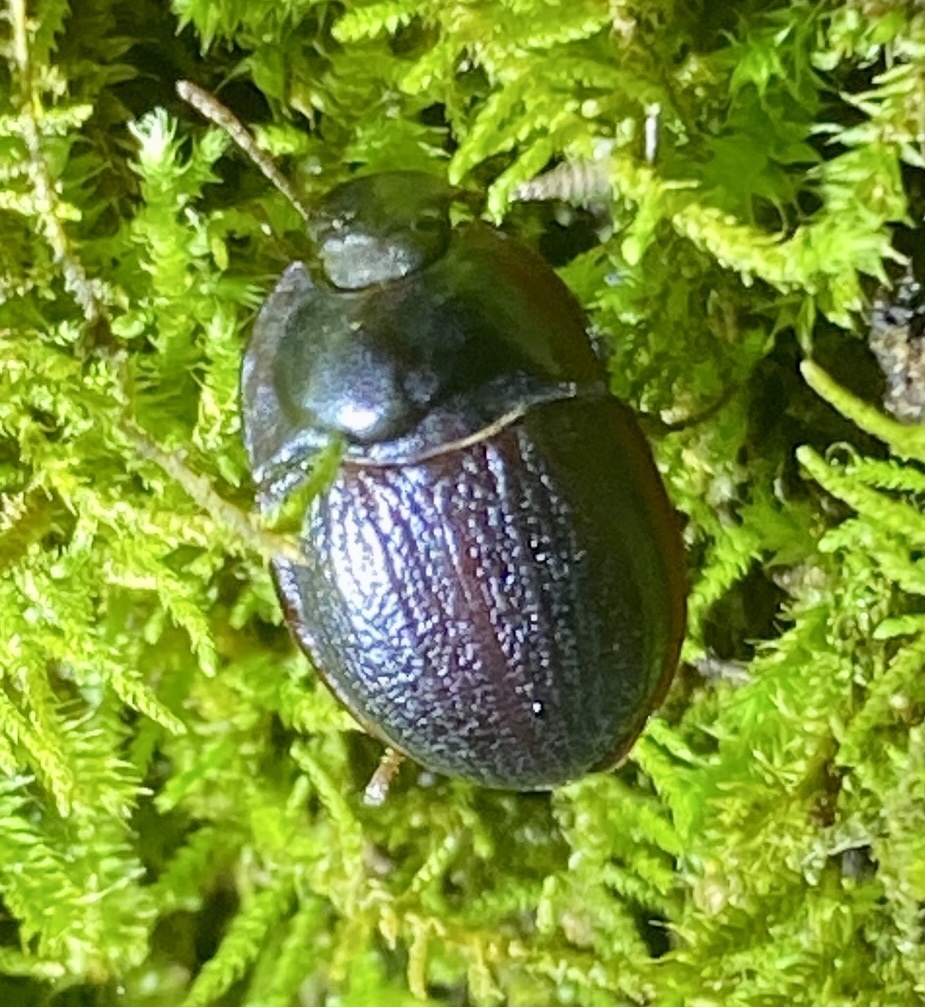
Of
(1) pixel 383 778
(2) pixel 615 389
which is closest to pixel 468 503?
(2) pixel 615 389

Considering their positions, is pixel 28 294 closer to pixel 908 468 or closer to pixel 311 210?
pixel 311 210

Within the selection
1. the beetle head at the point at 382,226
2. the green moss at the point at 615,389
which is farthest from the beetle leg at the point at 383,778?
the beetle head at the point at 382,226

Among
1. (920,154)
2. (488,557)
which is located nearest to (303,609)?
(488,557)

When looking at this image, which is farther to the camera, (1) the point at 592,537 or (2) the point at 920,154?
(1) the point at 592,537

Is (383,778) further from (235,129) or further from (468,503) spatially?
(235,129)

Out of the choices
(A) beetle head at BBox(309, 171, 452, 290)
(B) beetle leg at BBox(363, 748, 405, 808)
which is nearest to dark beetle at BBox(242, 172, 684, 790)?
(A) beetle head at BBox(309, 171, 452, 290)

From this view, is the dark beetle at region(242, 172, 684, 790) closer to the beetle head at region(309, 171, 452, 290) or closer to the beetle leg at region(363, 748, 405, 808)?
the beetle head at region(309, 171, 452, 290)

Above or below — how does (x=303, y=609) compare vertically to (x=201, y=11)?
below
